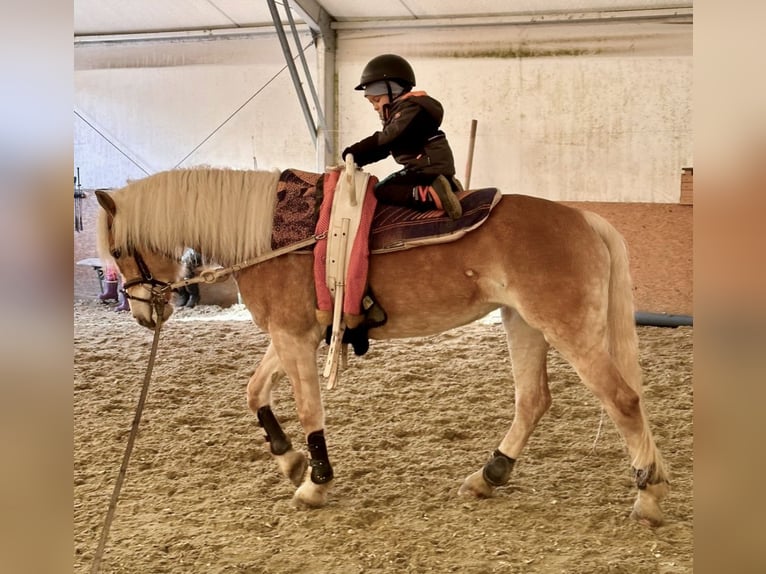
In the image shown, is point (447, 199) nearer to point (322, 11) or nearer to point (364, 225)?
point (364, 225)

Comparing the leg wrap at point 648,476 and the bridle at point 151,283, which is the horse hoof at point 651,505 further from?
the bridle at point 151,283

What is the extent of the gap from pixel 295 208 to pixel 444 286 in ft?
2.16

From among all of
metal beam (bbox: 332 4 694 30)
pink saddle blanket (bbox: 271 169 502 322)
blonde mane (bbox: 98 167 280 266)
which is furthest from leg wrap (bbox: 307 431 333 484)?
metal beam (bbox: 332 4 694 30)

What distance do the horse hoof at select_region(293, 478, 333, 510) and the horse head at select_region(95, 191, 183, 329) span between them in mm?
881

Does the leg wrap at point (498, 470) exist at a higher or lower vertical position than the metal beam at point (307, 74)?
lower

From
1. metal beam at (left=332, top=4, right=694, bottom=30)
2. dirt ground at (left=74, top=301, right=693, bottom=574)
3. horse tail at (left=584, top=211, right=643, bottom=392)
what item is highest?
metal beam at (left=332, top=4, right=694, bottom=30)

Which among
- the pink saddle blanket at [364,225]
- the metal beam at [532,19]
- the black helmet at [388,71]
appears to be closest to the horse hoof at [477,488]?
the pink saddle blanket at [364,225]

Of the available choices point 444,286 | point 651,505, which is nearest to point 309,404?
point 444,286

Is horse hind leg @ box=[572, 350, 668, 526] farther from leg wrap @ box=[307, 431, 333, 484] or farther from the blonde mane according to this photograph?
the blonde mane

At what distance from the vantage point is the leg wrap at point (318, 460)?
269 centimetres

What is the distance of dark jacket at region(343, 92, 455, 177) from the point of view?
265 cm

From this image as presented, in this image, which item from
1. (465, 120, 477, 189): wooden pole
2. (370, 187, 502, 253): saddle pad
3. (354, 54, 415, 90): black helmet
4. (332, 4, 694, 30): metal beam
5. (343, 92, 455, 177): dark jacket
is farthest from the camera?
(465, 120, 477, 189): wooden pole

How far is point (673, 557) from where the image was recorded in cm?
222

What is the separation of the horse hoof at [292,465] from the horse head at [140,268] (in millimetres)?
761
